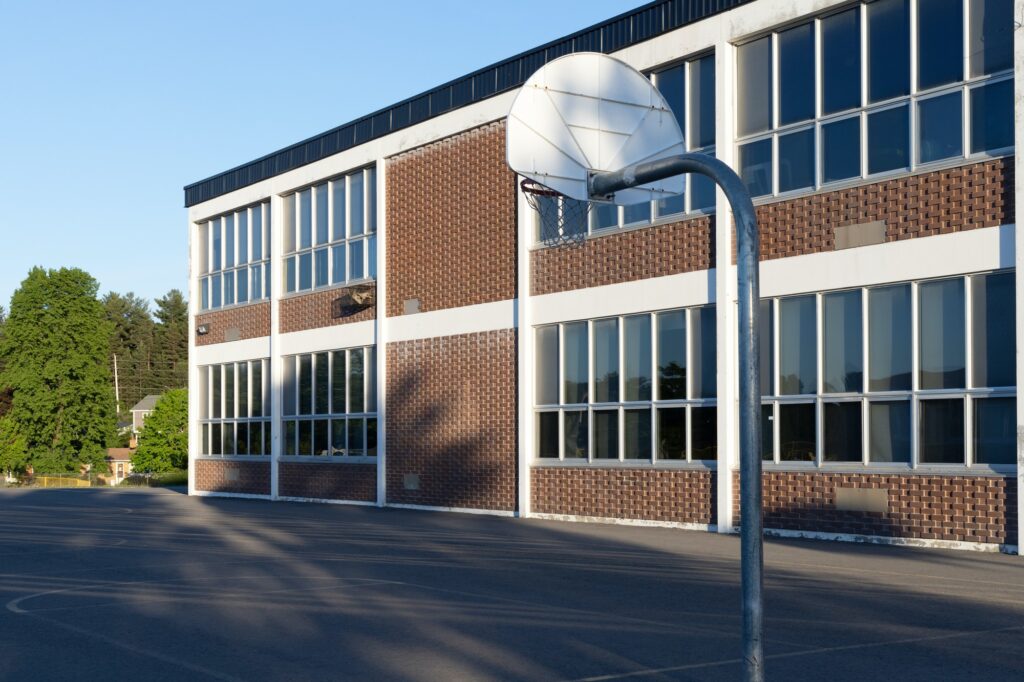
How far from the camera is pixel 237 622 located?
10484mm

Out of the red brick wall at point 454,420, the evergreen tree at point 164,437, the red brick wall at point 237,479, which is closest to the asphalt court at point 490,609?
the red brick wall at point 454,420

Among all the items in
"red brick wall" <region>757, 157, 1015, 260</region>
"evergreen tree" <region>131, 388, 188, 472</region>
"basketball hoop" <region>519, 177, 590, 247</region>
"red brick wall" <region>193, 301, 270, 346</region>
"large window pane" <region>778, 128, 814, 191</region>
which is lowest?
"evergreen tree" <region>131, 388, 188, 472</region>

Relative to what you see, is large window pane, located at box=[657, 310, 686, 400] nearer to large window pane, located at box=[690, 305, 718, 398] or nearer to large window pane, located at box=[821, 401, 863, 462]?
large window pane, located at box=[690, 305, 718, 398]

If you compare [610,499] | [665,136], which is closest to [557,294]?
[610,499]

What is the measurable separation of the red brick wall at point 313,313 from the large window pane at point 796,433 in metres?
11.6

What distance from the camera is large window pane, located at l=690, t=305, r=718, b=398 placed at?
1922 cm

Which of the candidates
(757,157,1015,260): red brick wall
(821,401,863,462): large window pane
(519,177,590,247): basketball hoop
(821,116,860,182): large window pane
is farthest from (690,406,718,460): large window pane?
(519,177,590,247): basketball hoop

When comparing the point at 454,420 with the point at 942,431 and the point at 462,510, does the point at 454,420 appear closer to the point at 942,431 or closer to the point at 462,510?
the point at 462,510

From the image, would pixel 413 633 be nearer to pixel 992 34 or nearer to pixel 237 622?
pixel 237 622

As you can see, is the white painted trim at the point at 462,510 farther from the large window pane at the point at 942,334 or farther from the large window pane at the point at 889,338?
the large window pane at the point at 942,334

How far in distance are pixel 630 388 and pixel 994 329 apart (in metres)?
6.63

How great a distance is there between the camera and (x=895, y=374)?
16.7 metres

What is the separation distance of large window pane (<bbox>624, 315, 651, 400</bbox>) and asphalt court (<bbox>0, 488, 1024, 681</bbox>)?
8.38 feet

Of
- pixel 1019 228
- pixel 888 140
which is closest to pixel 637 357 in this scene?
pixel 888 140
